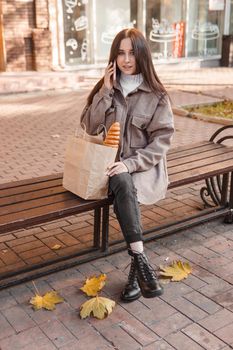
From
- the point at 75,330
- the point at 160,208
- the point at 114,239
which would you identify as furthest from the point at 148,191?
the point at 160,208

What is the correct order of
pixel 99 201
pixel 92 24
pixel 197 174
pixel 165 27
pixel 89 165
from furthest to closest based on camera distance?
pixel 165 27 < pixel 92 24 < pixel 197 174 < pixel 99 201 < pixel 89 165

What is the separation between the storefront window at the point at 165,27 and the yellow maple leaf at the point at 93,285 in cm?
1285

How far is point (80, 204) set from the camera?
2986 millimetres

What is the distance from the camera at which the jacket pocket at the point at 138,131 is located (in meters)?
3.21

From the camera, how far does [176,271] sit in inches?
128

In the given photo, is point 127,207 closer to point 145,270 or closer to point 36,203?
point 145,270

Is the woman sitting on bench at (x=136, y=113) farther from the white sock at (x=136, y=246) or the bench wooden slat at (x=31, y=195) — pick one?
the bench wooden slat at (x=31, y=195)

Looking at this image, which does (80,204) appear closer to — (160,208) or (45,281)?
(45,281)

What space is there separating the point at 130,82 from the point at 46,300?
147 cm

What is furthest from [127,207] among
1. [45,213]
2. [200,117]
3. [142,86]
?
[200,117]

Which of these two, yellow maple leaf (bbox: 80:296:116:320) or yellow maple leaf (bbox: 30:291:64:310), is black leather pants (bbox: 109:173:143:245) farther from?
yellow maple leaf (bbox: 30:291:64:310)

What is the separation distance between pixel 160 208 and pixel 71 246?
3.52 feet

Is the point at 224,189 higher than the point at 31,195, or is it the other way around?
the point at 31,195

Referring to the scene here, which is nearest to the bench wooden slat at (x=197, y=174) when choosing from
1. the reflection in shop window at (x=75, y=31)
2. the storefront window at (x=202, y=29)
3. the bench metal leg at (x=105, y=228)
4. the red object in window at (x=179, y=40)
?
the bench metal leg at (x=105, y=228)
